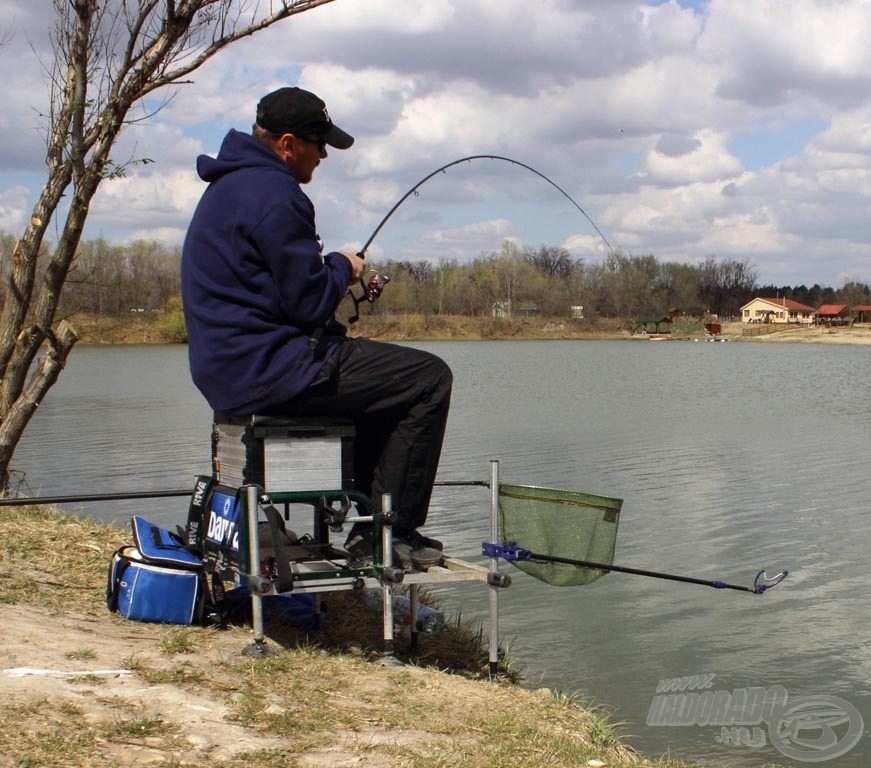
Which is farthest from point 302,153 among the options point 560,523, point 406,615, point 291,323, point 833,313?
point 833,313

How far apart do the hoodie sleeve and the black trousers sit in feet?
0.69

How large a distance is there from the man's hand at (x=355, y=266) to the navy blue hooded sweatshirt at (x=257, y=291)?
0.11 metres

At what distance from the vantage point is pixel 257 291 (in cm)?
416

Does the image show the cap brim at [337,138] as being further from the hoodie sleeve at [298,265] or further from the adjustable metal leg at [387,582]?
the adjustable metal leg at [387,582]

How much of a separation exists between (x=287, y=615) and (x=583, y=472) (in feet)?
33.6

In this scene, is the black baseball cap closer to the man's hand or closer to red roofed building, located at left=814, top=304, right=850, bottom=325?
the man's hand

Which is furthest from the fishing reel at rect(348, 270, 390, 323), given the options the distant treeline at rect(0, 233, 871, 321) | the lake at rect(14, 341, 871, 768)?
the distant treeline at rect(0, 233, 871, 321)

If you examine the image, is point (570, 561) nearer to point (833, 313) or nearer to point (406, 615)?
point (406, 615)

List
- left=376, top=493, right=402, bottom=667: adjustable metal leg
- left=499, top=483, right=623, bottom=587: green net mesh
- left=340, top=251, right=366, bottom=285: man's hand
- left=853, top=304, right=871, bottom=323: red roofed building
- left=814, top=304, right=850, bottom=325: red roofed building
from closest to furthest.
A: 1. left=376, top=493, right=402, bottom=667: adjustable metal leg
2. left=340, top=251, right=366, bottom=285: man's hand
3. left=499, top=483, right=623, bottom=587: green net mesh
4. left=814, top=304, right=850, bottom=325: red roofed building
5. left=853, top=304, right=871, bottom=323: red roofed building

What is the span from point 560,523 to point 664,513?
22.3 ft

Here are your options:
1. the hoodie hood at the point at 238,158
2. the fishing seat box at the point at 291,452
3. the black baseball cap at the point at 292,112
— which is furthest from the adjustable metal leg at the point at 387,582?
the black baseball cap at the point at 292,112

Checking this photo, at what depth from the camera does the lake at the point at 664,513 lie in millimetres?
6344

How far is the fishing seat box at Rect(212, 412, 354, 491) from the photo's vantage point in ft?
13.6

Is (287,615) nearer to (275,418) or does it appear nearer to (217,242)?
(275,418)
